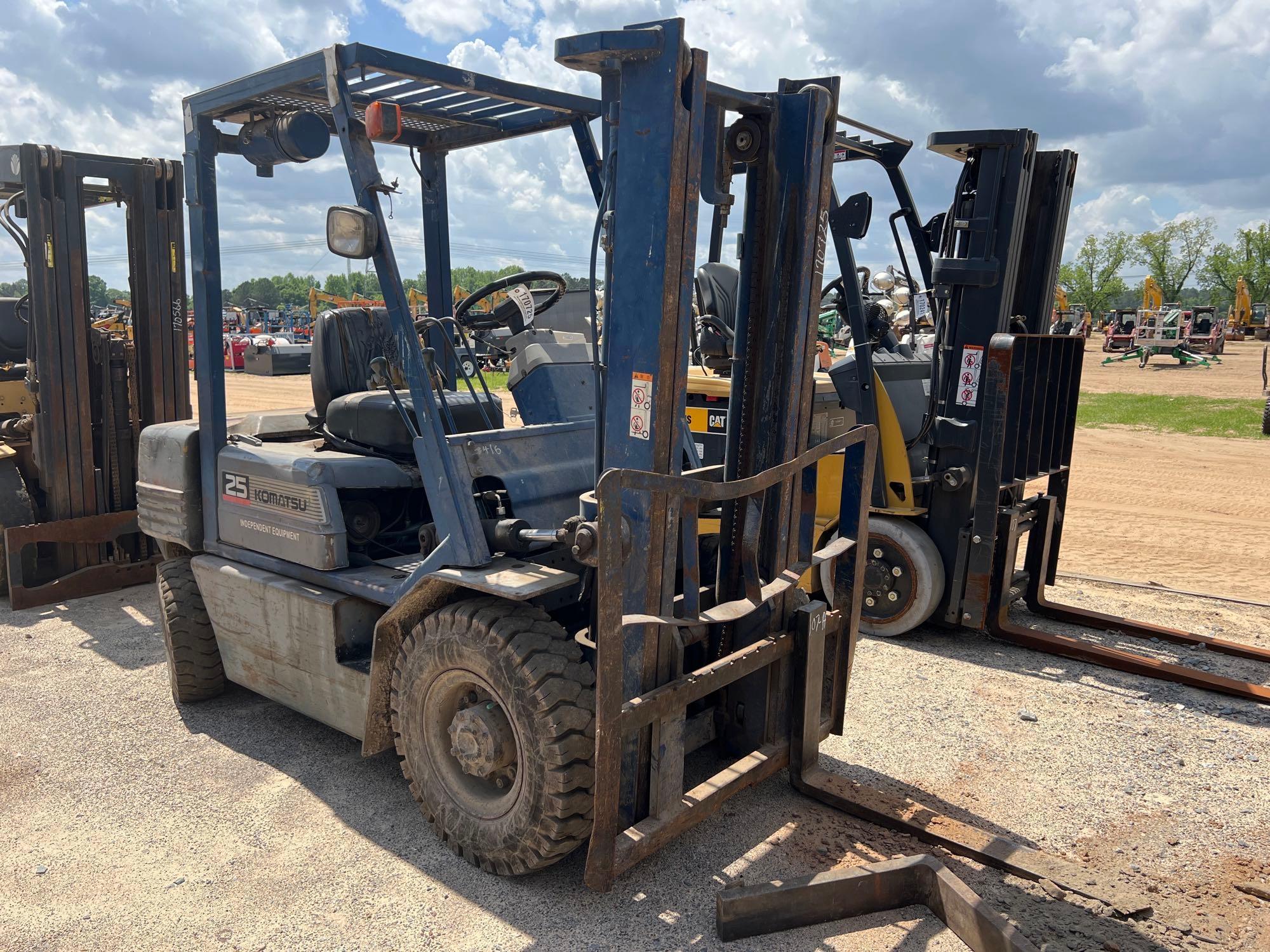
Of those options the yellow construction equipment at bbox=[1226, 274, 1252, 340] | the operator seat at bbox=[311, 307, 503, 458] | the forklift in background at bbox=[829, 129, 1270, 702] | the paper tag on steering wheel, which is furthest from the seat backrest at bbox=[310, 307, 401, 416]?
the yellow construction equipment at bbox=[1226, 274, 1252, 340]

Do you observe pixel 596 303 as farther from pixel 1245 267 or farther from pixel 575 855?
pixel 1245 267

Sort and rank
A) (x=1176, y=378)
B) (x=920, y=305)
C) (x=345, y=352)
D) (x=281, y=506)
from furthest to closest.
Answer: (x=1176, y=378)
(x=920, y=305)
(x=345, y=352)
(x=281, y=506)

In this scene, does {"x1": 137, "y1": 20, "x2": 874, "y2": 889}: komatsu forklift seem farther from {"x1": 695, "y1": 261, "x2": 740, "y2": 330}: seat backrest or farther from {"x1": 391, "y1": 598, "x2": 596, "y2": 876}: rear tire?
{"x1": 695, "y1": 261, "x2": 740, "y2": 330}: seat backrest

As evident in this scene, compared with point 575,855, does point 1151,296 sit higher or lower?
higher

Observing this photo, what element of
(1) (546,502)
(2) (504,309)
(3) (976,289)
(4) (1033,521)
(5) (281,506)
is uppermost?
(3) (976,289)

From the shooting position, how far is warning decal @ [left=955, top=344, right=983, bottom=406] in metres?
5.85

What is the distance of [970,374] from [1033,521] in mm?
1197

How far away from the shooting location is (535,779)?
3174mm

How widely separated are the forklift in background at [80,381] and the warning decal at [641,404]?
17.1 feet

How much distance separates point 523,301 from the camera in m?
4.39

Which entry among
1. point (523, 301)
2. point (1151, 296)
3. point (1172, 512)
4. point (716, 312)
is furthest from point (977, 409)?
point (1151, 296)

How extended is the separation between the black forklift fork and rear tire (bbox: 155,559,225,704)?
4.21 metres

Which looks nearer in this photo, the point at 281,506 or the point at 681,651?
the point at 681,651

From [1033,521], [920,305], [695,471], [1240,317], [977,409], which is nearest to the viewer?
[695,471]
